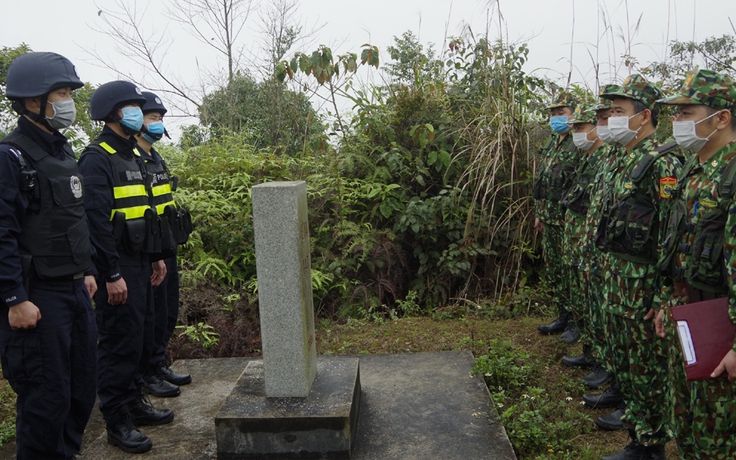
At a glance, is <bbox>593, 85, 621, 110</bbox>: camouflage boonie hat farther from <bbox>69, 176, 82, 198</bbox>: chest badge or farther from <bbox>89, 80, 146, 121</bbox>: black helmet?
<bbox>69, 176, 82, 198</bbox>: chest badge

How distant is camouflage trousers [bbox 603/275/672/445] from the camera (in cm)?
331

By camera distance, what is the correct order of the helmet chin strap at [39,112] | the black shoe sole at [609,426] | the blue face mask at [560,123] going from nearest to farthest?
1. the helmet chin strap at [39,112]
2. the black shoe sole at [609,426]
3. the blue face mask at [560,123]

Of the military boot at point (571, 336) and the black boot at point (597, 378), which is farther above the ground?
the military boot at point (571, 336)

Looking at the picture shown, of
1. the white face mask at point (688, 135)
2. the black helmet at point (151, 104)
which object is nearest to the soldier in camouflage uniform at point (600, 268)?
the white face mask at point (688, 135)

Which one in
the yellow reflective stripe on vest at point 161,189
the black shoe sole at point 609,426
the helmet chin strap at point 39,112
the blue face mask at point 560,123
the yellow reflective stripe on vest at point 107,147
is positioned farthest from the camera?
the blue face mask at point 560,123

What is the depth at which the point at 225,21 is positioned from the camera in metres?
11.0

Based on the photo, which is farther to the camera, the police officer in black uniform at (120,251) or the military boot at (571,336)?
the military boot at (571,336)

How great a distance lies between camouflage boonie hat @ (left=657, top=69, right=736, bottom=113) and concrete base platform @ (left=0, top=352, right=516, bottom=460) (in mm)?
2198

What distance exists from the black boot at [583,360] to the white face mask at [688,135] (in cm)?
268

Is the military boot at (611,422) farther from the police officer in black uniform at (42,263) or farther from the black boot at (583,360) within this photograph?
the police officer in black uniform at (42,263)

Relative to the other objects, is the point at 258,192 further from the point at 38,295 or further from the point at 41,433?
the point at 41,433

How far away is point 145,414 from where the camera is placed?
4.11m

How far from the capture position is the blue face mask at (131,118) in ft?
13.0

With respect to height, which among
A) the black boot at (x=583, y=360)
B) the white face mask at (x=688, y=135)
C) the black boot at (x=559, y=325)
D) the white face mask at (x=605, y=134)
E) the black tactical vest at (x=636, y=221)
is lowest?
the black boot at (x=583, y=360)
